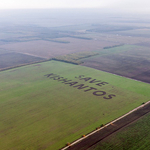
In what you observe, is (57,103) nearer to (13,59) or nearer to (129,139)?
(129,139)

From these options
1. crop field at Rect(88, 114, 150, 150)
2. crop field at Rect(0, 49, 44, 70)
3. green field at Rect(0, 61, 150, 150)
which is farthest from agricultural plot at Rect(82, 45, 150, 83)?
crop field at Rect(88, 114, 150, 150)

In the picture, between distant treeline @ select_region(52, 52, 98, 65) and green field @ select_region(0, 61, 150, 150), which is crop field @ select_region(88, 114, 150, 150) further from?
distant treeline @ select_region(52, 52, 98, 65)

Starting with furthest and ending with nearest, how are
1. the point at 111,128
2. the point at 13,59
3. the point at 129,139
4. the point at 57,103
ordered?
1. the point at 13,59
2. the point at 57,103
3. the point at 111,128
4. the point at 129,139

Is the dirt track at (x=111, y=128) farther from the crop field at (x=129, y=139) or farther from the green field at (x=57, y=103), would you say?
the green field at (x=57, y=103)

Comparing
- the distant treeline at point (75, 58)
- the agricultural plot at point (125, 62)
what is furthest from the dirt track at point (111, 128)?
the distant treeline at point (75, 58)

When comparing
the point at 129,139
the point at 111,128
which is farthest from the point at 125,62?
the point at 129,139

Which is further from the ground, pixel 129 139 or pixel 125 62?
pixel 129 139

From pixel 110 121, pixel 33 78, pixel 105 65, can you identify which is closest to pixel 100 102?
pixel 110 121
